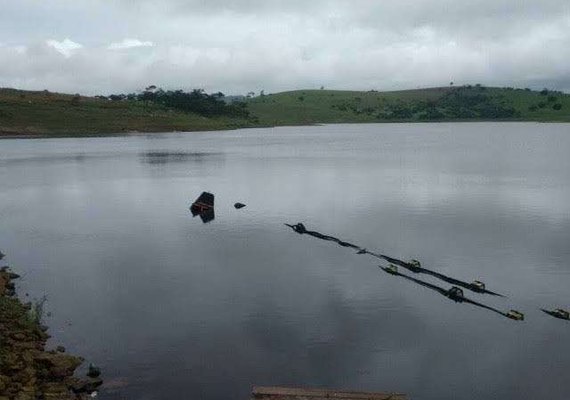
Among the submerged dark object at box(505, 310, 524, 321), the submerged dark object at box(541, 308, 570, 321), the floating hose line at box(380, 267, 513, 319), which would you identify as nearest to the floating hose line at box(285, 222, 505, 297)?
the floating hose line at box(380, 267, 513, 319)

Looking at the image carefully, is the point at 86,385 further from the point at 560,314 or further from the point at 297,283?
the point at 560,314

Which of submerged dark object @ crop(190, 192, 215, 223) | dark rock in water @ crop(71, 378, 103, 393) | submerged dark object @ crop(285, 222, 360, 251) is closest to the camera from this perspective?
dark rock in water @ crop(71, 378, 103, 393)

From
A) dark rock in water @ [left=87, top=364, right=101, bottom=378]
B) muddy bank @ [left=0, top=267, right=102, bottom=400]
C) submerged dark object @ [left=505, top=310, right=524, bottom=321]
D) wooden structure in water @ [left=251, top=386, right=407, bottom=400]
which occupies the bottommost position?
submerged dark object @ [left=505, top=310, right=524, bottom=321]

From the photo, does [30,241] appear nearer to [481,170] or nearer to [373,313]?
[373,313]

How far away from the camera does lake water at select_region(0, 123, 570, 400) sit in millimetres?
22562

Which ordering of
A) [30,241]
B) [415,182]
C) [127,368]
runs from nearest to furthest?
[127,368]
[30,241]
[415,182]

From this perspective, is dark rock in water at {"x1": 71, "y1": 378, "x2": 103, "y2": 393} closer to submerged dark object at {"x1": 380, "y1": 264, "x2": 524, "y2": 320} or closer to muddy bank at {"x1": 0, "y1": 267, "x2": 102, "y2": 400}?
muddy bank at {"x1": 0, "y1": 267, "x2": 102, "y2": 400}

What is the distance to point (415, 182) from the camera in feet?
260

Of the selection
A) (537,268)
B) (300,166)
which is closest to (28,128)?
(300,166)

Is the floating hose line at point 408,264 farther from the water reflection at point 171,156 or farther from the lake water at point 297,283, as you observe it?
the water reflection at point 171,156

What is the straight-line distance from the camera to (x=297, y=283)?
34.3 metres

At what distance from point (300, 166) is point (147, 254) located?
6260 centimetres

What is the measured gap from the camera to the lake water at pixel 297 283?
2256 cm

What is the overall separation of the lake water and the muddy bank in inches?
45.9
